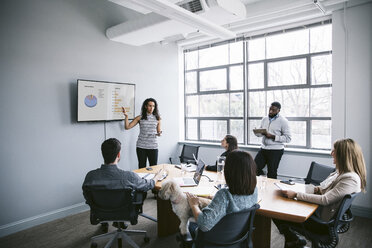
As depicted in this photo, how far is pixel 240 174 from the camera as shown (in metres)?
1.56

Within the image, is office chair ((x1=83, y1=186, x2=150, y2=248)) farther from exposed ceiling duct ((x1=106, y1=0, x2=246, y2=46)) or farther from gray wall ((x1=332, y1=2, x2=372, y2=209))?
gray wall ((x1=332, y1=2, x2=372, y2=209))

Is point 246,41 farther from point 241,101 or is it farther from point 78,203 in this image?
point 78,203

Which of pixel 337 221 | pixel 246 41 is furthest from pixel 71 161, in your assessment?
pixel 246 41

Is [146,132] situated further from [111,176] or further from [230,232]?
[230,232]

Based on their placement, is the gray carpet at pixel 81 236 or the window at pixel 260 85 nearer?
the gray carpet at pixel 81 236

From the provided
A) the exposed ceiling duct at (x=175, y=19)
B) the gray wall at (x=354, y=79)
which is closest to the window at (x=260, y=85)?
the gray wall at (x=354, y=79)

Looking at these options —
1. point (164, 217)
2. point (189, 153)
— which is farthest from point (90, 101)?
point (164, 217)

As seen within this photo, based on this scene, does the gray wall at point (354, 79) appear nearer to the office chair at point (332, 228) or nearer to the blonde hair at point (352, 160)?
the blonde hair at point (352, 160)

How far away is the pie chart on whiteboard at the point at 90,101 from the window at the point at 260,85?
7.85 ft

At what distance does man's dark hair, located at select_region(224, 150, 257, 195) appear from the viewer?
1.56m

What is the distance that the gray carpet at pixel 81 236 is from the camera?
272cm

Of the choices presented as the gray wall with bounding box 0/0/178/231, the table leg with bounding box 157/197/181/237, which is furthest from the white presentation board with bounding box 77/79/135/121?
the table leg with bounding box 157/197/181/237

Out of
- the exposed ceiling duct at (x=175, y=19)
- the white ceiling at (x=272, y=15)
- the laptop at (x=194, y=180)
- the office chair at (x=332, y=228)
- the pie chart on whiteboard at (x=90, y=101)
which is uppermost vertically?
the white ceiling at (x=272, y=15)

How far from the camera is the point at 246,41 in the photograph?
15.1 feet
